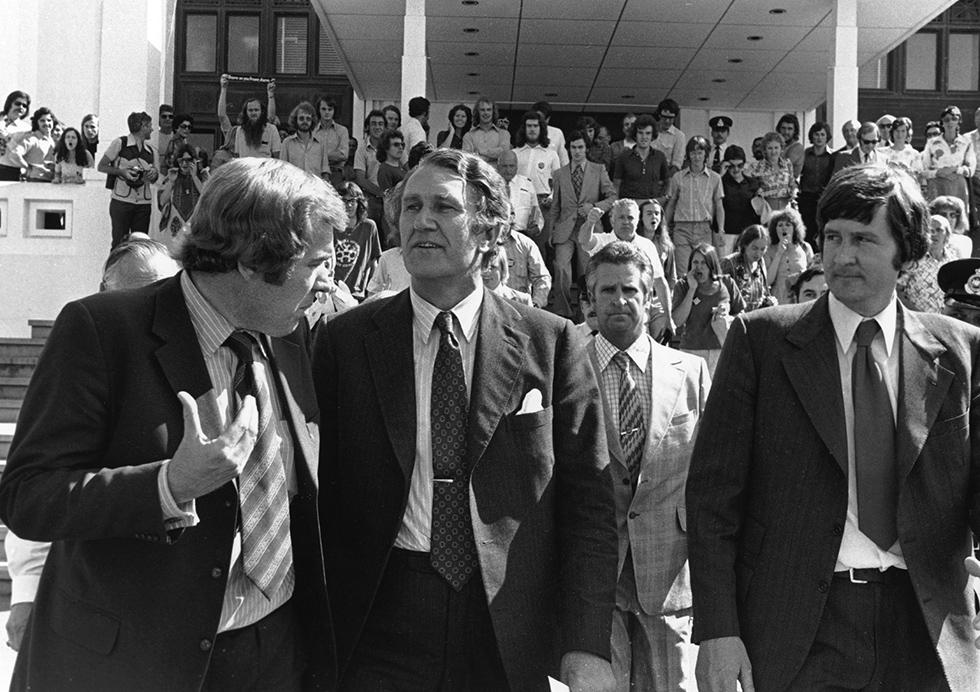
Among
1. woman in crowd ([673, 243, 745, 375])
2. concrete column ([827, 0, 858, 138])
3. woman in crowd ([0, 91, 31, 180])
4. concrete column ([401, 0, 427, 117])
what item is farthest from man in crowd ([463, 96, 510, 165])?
woman in crowd ([0, 91, 31, 180])

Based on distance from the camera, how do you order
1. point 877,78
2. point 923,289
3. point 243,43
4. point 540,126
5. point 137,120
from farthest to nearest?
point 243,43 < point 877,78 < point 137,120 < point 540,126 < point 923,289

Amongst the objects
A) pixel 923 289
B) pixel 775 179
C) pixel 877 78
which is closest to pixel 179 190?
pixel 775 179

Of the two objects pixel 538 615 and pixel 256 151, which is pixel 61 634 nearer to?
pixel 538 615

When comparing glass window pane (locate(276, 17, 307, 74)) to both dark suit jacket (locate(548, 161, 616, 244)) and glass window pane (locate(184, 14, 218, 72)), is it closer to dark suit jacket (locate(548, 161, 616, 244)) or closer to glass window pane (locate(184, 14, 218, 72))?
glass window pane (locate(184, 14, 218, 72))

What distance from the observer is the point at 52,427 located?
2301 mm

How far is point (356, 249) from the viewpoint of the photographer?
9.38 meters

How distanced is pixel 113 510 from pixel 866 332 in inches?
75.5

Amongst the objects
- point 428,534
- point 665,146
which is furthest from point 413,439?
point 665,146

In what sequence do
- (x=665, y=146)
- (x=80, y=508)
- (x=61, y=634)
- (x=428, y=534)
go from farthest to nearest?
1. (x=665, y=146)
2. (x=428, y=534)
3. (x=61, y=634)
4. (x=80, y=508)

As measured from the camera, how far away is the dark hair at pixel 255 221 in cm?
250

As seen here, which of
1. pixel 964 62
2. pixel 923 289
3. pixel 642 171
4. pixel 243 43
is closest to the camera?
pixel 923 289

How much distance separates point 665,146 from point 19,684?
13073 mm

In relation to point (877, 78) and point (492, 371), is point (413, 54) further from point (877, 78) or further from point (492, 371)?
point (492, 371)

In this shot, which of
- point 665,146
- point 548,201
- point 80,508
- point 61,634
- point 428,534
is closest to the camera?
point 80,508
